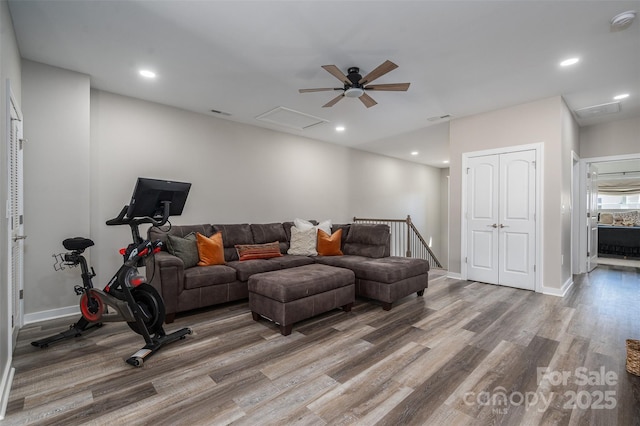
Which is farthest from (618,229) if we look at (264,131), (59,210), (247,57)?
(59,210)

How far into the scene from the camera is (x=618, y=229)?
7047 millimetres

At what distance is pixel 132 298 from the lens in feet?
7.65

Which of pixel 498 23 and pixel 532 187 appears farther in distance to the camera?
pixel 532 187

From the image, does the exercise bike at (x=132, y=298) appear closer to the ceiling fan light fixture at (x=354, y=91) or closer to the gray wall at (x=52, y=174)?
the gray wall at (x=52, y=174)

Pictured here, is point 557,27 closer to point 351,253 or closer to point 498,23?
point 498,23

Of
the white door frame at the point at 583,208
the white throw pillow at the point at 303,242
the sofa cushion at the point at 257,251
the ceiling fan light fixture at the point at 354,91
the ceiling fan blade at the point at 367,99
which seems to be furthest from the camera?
the white door frame at the point at 583,208

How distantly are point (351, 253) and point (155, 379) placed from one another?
10.2ft

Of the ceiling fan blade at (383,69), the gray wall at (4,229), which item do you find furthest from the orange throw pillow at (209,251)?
the ceiling fan blade at (383,69)

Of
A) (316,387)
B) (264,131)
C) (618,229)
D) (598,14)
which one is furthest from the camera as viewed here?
(618,229)

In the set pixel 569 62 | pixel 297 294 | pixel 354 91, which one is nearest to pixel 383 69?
pixel 354 91

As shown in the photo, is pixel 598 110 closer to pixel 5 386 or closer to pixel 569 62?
pixel 569 62

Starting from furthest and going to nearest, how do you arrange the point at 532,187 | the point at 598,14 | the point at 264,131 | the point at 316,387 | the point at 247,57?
the point at 264,131
the point at 532,187
the point at 247,57
the point at 598,14
the point at 316,387

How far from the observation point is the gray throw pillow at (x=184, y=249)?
135 inches

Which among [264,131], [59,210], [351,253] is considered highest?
[264,131]
